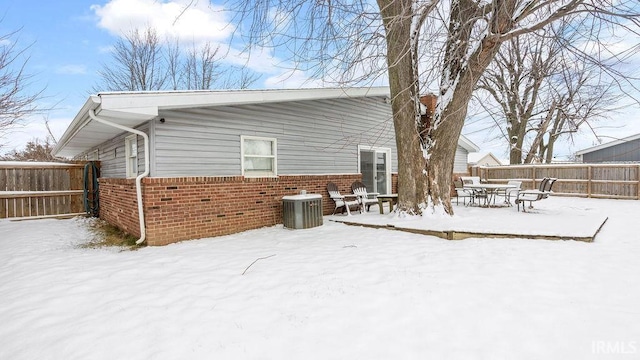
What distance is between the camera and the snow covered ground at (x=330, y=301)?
2291mm

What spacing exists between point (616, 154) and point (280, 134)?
21825 millimetres

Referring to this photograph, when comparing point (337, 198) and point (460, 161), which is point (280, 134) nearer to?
point (337, 198)

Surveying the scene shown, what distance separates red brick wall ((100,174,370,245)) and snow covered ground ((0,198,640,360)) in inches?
24.6

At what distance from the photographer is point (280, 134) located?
7.46 meters

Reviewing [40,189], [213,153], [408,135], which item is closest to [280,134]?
[213,153]

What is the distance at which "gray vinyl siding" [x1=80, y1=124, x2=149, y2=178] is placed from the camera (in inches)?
244

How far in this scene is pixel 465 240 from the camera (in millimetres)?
5441

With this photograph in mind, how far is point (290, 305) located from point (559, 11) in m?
5.52

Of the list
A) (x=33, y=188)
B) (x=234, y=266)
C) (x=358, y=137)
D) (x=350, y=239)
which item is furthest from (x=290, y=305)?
(x=33, y=188)

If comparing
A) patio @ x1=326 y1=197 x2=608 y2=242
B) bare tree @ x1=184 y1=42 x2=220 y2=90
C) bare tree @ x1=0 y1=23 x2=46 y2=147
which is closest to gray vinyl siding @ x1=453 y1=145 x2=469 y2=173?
patio @ x1=326 y1=197 x2=608 y2=242

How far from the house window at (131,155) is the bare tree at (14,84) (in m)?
4.53

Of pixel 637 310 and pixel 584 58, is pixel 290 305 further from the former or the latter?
pixel 584 58

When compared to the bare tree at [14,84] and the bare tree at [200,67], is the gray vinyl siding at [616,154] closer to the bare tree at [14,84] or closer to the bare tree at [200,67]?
the bare tree at [200,67]

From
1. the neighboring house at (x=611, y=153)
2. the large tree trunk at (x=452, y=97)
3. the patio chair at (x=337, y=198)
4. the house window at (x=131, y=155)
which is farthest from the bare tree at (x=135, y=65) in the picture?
the neighboring house at (x=611, y=153)
